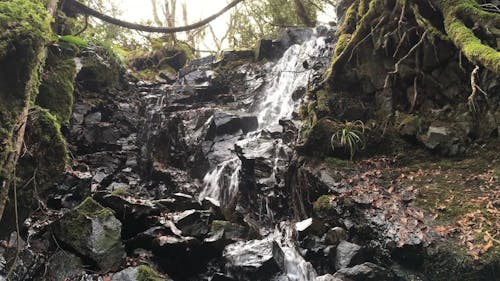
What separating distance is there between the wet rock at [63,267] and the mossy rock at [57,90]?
Result: 4954 millimetres

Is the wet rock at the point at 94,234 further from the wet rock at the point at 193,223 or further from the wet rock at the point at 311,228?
the wet rock at the point at 311,228

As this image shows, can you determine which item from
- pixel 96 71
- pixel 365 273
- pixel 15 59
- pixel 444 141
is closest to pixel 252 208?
pixel 365 273

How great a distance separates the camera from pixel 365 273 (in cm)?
548

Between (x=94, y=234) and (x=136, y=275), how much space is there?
3.30 feet

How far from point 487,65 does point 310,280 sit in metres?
4.45

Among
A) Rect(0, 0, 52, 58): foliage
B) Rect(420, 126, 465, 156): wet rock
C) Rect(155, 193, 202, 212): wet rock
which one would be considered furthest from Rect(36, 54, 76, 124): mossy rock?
Rect(420, 126, 465, 156): wet rock

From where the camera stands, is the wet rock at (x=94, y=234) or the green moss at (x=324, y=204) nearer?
the wet rock at (x=94, y=234)

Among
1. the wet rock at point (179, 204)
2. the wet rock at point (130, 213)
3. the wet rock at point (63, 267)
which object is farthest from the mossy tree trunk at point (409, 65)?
the wet rock at point (63, 267)

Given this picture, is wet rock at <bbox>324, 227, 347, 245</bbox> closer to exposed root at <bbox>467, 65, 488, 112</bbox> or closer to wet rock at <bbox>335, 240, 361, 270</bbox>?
wet rock at <bbox>335, 240, 361, 270</bbox>

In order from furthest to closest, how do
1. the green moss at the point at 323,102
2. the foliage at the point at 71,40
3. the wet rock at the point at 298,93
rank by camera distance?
the wet rock at the point at 298,93 < the foliage at the point at 71,40 < the green moss at the point at 323,102

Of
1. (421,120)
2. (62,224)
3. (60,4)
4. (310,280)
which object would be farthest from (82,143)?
(421,120)

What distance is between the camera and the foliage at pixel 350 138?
794cm

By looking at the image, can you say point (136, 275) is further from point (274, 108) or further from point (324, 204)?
point (274, 108)

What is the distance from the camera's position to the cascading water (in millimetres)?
6582
